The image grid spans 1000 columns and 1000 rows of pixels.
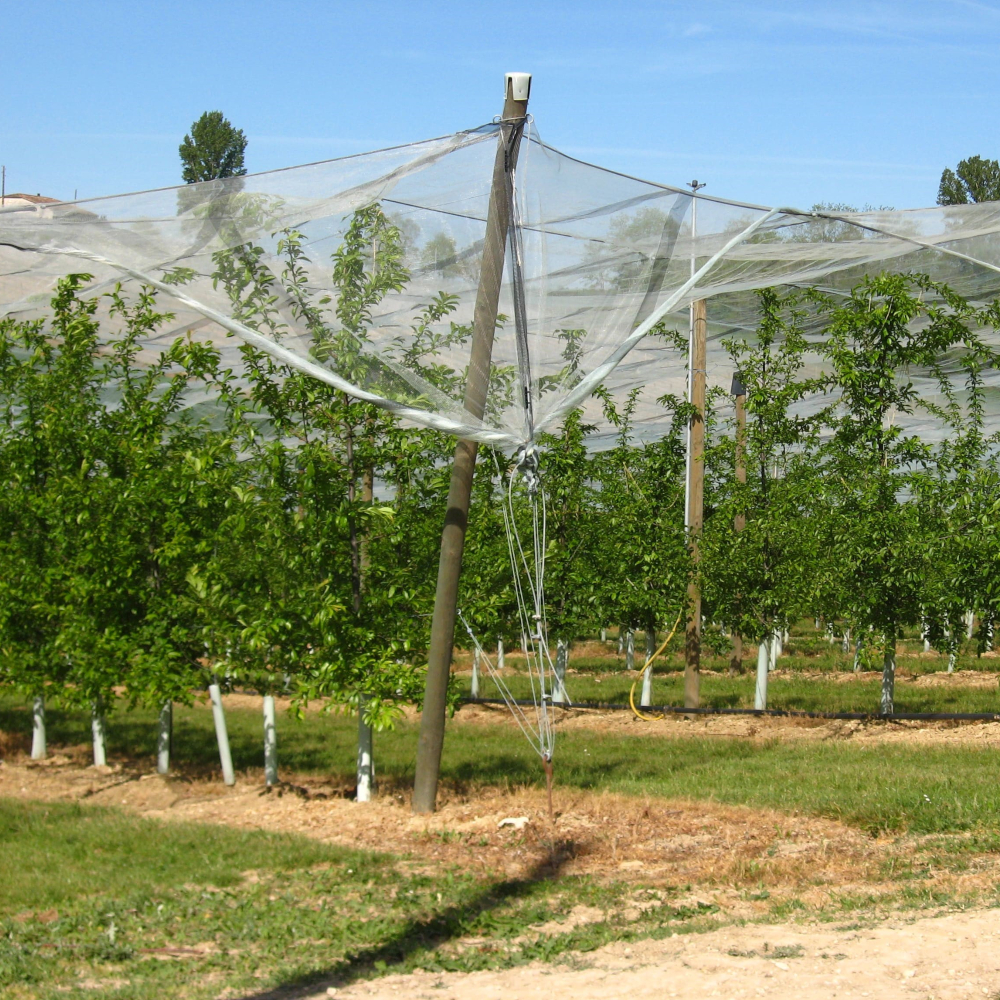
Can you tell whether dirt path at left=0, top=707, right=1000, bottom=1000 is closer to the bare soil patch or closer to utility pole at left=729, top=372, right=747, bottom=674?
the bare soil patch

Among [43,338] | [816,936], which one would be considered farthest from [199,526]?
[816,936]

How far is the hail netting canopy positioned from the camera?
550 cm

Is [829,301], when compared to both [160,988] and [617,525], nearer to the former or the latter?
[617,525]

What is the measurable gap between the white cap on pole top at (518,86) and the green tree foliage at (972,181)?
143 ft

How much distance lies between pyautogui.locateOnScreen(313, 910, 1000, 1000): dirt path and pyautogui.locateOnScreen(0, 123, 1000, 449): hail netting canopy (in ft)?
8.13

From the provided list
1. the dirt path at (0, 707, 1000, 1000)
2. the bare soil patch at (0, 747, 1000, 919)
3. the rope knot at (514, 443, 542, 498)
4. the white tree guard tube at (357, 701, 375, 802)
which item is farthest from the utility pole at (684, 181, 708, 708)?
the rope knot at (514, 443, 542, 498)

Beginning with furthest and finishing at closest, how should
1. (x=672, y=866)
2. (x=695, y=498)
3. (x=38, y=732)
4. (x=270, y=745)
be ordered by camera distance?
(x=695, y=498)
(x=38, y=732)
(x=270, y=745)
(x=672, y=866)

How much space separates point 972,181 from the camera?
46656 millimetres

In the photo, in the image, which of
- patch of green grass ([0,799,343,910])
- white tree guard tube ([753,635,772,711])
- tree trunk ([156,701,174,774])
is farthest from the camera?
white tree guard tube ([753,635,772,711])

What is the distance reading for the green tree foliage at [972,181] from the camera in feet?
150

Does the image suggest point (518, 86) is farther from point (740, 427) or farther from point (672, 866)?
point (740, 427)

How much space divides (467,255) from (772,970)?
379cm

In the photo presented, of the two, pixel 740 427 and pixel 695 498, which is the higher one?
pixel 740 427

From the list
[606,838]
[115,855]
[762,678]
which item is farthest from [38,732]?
[762,678]
